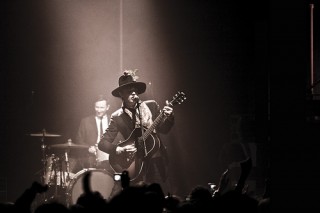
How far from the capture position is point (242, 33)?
13445 millimetres

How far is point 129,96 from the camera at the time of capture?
10.8 m

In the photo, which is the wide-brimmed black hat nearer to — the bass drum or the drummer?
the bass drum

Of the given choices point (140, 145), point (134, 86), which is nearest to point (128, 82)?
point (134, 86)

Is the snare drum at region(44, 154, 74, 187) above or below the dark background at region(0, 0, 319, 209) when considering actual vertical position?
below

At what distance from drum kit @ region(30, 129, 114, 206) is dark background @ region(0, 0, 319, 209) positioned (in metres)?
1.58

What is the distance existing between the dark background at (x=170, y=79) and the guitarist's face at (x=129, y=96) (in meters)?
2.61

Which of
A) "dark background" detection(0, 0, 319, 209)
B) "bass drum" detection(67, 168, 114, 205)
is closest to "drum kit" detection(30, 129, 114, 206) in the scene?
"bass drum" detection(67, 168, 114, 205)

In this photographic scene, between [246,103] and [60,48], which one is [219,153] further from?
[60,48]

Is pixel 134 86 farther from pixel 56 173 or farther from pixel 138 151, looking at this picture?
pixel 56 173

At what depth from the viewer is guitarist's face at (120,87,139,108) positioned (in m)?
10.7

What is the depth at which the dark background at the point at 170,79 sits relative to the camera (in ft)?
44.0

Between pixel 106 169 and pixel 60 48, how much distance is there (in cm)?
321

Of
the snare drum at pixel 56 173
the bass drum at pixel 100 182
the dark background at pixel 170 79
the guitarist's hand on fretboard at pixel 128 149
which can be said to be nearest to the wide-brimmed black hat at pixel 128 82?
the guitarist's hand on fretboard at pixel 128 149

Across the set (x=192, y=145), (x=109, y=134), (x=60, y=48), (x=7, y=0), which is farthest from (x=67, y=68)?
(x=109, y=134)
